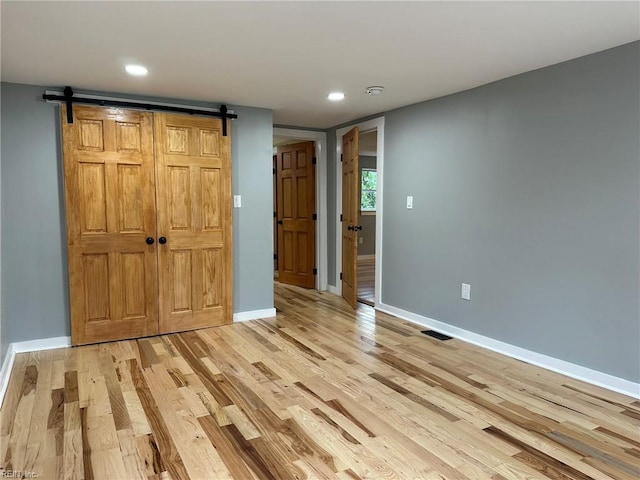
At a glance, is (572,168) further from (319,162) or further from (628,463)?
(319,162)

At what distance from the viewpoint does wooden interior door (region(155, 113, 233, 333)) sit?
12.8 feet

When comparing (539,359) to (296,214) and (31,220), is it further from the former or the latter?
(31,220)

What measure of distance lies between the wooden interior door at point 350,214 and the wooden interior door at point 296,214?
0.70 m

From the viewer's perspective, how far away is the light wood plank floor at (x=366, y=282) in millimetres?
5468

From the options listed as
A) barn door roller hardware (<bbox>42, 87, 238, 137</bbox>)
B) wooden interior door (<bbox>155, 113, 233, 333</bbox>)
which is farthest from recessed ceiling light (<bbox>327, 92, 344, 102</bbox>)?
wooden interior door (<bbox>155, 113, 233, 333</bbox>)

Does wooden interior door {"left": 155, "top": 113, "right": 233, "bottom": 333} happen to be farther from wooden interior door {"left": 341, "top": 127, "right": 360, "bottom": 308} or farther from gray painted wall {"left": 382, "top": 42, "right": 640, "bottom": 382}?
gray painted wall {"left": 382, "top": 42, "right": 640, "bottom": 382}

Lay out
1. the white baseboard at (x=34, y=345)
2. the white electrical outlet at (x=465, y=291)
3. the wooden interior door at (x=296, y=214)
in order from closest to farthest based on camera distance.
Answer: the white baseboard at (x=34, y=345)
the white electrical outlet at (x=465, y=291)
the wooden interior door at (x=296, y=214)

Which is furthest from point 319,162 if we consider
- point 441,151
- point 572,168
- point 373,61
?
point 572,168

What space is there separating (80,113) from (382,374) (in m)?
3.21

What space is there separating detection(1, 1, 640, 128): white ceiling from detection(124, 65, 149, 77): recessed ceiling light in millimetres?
69

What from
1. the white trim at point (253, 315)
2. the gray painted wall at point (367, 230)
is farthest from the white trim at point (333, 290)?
the gray painted wall at point (367, 230)

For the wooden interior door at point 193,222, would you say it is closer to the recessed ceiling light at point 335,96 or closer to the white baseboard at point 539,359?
the recessed ceiling light at point 335,96

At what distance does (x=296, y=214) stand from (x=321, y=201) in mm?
488

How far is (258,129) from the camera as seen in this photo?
4371 millimetres
